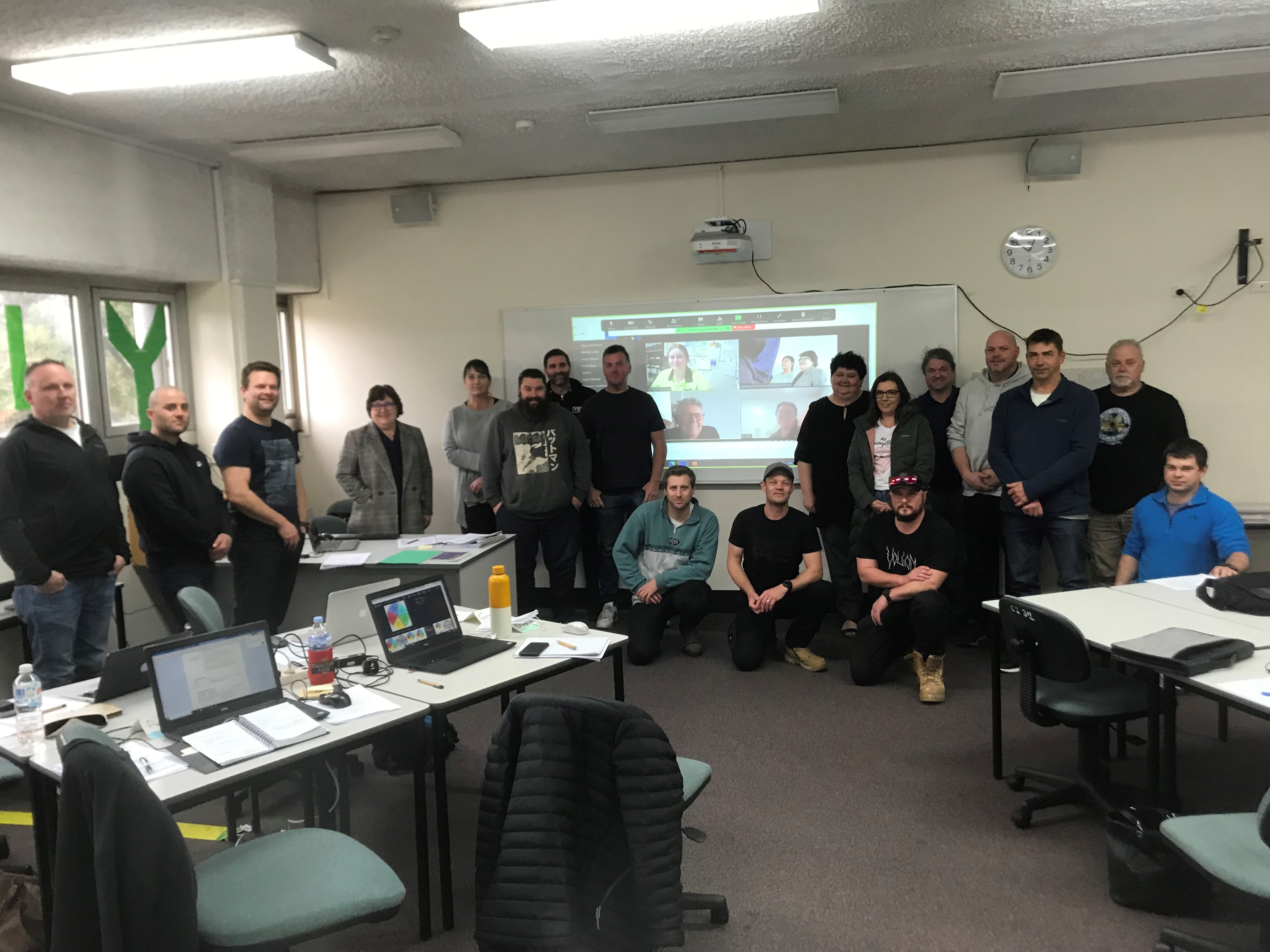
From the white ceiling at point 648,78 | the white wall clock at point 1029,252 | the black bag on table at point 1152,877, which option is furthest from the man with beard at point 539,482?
the black bag on table at point 1152,877

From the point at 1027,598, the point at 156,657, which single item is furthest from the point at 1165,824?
the point at 156,657

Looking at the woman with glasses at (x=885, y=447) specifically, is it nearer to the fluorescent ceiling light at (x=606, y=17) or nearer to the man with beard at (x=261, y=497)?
the fluorescent ceiling light at (x=606, y=17)

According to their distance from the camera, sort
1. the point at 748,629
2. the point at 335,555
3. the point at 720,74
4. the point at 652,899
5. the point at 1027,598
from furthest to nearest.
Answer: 1. the point at 748,629
2. the point at 335,555
3. the point at 720,74
4. the point at 1027,598
5. the point at 652,899

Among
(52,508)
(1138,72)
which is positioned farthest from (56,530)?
(1138,72)

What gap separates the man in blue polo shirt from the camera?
3537mm

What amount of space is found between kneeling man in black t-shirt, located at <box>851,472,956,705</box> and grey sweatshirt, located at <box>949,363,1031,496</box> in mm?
737

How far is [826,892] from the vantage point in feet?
8.75

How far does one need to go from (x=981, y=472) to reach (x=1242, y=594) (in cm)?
196

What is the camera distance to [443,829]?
2.54m

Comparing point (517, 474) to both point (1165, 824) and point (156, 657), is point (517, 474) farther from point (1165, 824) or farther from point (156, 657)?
point (1165, 824)

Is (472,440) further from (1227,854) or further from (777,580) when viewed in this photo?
(1227,854)

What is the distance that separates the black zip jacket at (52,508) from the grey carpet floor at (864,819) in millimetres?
879

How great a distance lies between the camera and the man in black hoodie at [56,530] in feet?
10.9

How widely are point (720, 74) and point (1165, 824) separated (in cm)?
342
